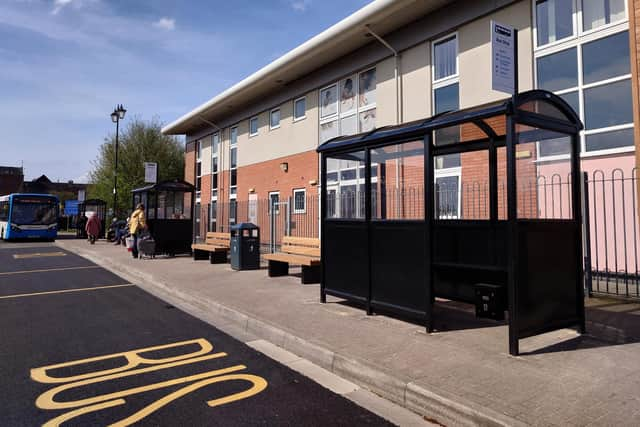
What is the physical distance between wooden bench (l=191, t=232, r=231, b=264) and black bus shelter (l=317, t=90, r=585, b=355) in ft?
21.4

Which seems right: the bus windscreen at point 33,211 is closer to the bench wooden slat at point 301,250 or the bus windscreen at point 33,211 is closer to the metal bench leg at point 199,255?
the metal bench leg at point 199,255

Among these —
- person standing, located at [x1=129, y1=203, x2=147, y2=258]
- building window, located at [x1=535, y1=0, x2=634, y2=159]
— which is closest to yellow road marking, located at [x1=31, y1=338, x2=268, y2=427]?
building window, located at [x1=535, y1=0, x2=634, y2=159]

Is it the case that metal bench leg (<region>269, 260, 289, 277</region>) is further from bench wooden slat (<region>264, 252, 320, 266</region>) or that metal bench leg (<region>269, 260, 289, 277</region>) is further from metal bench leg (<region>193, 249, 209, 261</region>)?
metal bench leg (<region>193, 249, 209, 261</region>)

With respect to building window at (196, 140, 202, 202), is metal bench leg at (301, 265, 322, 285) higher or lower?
lower

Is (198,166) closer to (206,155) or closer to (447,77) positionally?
(206,155)

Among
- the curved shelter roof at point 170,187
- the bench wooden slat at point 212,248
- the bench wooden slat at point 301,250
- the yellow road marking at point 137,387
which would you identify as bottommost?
the yellow road marking at point 137,387

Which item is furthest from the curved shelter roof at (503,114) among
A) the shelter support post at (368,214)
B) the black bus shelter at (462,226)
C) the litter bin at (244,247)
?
the litter bin at (244,247)

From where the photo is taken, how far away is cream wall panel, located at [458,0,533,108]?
10312mm

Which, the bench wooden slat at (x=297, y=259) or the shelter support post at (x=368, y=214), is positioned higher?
the shelter support post at (x=368, y=214)

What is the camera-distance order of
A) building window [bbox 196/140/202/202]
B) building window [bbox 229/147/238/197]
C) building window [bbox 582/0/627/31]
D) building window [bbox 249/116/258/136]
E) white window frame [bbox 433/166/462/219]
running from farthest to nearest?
building window [bbox 196/140/202/202], building window [bbox 229/147/238/197], building window [bbox 249/116/258/136], building window [bbox 582/0/627/31], white window frame [bbox 433/166/462/219]

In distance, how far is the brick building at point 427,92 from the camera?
25.8ft

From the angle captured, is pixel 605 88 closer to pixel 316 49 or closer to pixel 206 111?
pixel 316 49

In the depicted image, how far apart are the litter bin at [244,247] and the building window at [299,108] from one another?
818 cm

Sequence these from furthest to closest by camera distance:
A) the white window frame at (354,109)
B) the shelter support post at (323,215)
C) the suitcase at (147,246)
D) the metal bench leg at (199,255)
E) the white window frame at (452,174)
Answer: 1. the white window frame at (354,109)
2. the suitcase at (147,246)
3. the metal bench leg at (199,255)
4. the white window frame at (452,174)
5. the shelter support post at (323,215)
